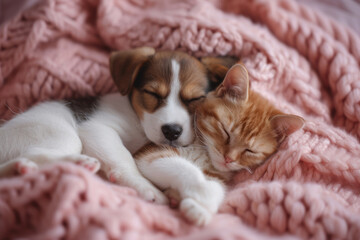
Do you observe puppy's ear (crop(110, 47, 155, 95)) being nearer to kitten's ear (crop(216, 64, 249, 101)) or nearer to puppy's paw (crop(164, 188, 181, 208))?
kitten's ear (crop(216, 64, 249, 101))

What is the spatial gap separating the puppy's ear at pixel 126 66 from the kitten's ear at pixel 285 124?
696 millimetres

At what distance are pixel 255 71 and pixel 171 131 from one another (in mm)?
574

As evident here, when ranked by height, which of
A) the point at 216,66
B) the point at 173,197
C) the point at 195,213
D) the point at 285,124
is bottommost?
the point at 173,197

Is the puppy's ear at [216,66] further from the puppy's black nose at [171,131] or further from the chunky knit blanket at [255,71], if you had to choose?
the puppy's black nose at [171,131]

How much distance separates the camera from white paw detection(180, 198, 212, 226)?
1.07 metres

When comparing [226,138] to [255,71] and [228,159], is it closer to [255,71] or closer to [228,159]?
[228,159]

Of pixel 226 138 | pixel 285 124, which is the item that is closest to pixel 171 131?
pixel 226 138

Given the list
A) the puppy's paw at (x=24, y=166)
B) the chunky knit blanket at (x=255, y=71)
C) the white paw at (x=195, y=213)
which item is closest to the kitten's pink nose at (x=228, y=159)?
the chunky knit blanket at (x=255, y=71)

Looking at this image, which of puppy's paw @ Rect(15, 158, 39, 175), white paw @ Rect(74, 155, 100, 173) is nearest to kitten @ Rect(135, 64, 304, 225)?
white paw @ Rect(74, 155, 100, 173)

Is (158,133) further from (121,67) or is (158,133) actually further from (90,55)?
(90,55)

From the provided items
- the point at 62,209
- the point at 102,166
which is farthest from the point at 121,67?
the point at 62,209

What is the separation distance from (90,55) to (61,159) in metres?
0.79

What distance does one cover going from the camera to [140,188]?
127 centimetres

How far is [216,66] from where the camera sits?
1644 mm
